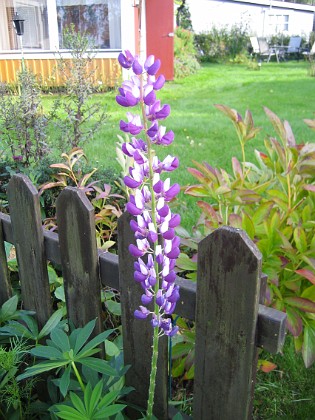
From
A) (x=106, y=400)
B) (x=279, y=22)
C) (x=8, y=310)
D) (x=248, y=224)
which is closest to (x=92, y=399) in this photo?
(x=106, y=400)

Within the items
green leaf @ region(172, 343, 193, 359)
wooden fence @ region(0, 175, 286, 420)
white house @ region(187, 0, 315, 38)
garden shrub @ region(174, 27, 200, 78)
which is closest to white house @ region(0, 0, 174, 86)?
garden shrub @ region(174, 27, 200, 78)

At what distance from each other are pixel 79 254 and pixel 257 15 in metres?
35.2

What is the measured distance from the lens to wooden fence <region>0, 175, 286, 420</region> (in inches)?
49.0

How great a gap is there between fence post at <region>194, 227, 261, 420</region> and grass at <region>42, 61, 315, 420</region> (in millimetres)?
670

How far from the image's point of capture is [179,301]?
56.7 inches

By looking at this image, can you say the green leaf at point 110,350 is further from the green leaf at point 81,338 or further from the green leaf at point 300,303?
the green leaf at point 300,303

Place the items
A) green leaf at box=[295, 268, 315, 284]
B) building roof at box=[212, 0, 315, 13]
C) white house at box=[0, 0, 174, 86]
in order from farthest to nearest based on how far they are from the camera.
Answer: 1. building roof at box=[212, 0, 315, 13]
2. white house at box=[0, 0, 174, 86]
3. green leaf at box=[295, 268, 315, 284]

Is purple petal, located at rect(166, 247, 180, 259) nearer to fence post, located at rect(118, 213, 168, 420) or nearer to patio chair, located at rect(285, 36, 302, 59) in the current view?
fence post, located at rect(118, 213, 168, 420)

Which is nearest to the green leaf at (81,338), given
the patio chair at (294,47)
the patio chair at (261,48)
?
the patio chair at (261,48)

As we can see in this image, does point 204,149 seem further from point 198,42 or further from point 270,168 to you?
point 198,42

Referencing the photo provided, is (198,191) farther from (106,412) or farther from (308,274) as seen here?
(106,412)

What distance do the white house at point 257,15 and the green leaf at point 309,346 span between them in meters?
30.9

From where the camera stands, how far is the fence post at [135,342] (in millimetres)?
1490

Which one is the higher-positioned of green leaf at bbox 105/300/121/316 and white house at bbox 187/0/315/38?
white house at bbox 187/0/315/38
